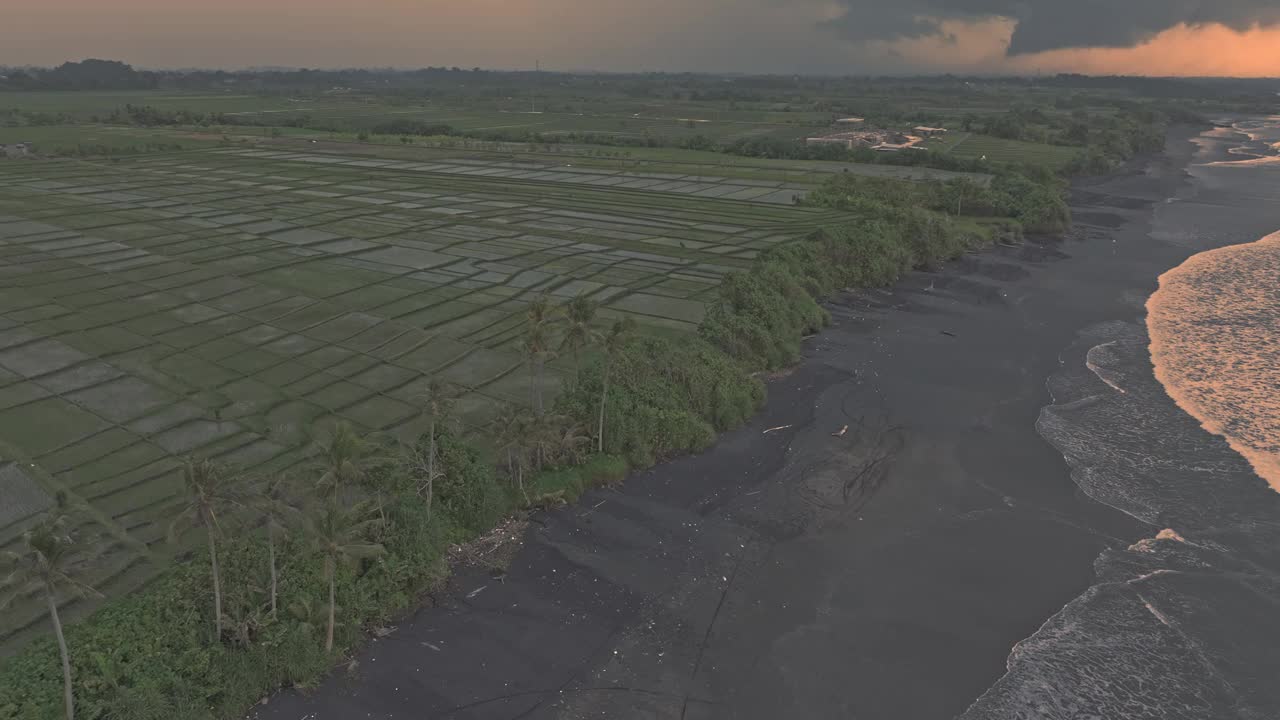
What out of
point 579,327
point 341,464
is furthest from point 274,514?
point 579,327

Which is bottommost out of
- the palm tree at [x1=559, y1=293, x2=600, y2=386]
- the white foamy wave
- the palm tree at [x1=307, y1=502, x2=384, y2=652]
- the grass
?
the white foamy wave

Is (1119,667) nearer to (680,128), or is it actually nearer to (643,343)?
(643,343)

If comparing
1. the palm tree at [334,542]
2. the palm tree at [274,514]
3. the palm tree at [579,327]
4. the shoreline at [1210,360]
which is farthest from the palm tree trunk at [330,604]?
the shoreline at [1210,360]

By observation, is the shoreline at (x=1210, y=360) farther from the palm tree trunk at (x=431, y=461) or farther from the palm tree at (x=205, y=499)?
the palm tree at (x=205, y=499)

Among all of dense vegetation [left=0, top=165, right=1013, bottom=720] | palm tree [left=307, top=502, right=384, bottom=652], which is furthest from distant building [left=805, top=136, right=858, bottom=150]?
palm tree [left=307, top=502, right=384, bottom=652]

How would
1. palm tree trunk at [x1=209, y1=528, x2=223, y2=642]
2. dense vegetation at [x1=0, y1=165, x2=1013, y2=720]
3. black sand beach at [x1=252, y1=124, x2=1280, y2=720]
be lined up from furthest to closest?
black sand beach at [x1=252, y1=124, x2=1280, y2=720], palm tree trunk at [x1=209, y1=528, x2=223, y2=642], dense vegetation at [x1=0, y1=165, x2=1013, y2=720]

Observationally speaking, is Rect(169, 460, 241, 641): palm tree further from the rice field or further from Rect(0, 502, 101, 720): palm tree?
the rice field
